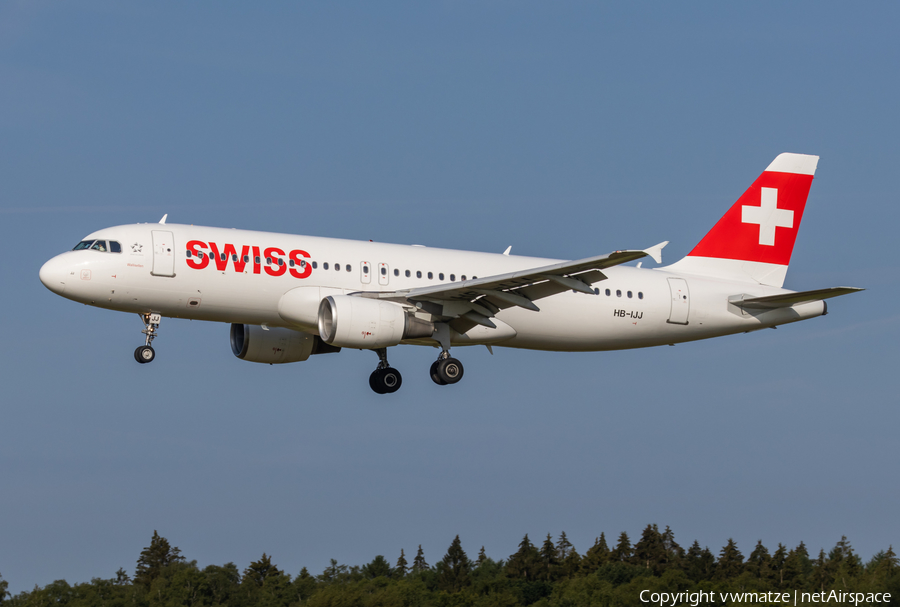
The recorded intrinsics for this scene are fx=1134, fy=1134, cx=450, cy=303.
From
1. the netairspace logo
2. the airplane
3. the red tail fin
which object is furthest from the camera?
the netairspace logo

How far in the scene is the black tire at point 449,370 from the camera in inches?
1371

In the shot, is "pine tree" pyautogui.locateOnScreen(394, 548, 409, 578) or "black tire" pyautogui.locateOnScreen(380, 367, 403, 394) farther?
"pine tree" pyautogui.locateOnScreen(394, 548, 409, 578)

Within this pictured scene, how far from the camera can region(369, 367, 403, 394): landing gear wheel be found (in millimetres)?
36156

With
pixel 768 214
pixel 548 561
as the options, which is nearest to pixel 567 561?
pixel 548 561

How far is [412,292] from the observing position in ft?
109

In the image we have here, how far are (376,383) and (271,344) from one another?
3927mm

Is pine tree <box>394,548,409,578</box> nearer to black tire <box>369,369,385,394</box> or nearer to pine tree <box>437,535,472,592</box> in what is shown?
pine tree <box>437,535,472,592</box>

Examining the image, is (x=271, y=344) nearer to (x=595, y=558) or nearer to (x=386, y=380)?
(x=386, y=380)

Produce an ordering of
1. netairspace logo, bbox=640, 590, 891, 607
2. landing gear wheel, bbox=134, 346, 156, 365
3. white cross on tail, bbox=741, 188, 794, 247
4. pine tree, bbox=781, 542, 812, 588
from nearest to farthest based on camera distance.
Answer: landing gear wheel, bbox=134, 346, 156, 365 → white cross on tail, bbox=741, 188, 794, 247 → netairspace logo, bbox=640, 590, 891, 607 → pine tree, bbox=781, 542, 812, 588

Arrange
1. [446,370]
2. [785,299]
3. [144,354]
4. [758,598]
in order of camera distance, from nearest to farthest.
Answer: [144,354] → [446,370] → [785,299] → [758,598]

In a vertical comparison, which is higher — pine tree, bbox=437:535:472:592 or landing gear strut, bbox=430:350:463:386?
landing gear strut, bbox=430:350:463:386

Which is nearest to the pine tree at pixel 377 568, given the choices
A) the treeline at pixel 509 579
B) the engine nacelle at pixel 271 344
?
the treeline at pixel 509 579


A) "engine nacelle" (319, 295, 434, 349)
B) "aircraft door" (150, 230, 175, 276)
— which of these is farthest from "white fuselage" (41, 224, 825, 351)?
"engine nacelle" (319, 295, 434, 349)

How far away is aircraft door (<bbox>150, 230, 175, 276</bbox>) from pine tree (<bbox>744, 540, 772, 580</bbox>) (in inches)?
3869
